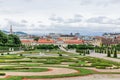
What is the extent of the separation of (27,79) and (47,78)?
1.35 m

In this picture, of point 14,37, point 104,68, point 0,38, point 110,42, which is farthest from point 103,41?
point 104,68

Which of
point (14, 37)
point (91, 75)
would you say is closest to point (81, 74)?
point (91, 75)

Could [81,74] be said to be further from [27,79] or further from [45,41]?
[45,41]

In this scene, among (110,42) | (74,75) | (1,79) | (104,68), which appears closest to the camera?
(1,79)

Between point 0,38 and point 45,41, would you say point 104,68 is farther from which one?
point 45,41

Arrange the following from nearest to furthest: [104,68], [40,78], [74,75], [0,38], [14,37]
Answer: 1. [40,78]
2. [74,75]
3. [104,68]
4. [0,38]
5. [14,37]

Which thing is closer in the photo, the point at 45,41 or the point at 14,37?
the point at 14,37

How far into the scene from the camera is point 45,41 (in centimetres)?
18088

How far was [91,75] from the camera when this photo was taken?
23.3m

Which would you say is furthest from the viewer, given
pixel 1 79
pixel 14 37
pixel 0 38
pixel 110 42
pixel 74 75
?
pixel 110 42

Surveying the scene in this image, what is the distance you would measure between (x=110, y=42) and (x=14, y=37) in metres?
72.4

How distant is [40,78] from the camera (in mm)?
20984

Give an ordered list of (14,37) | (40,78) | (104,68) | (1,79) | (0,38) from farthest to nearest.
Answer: (14,37)
(0,38)
(104,68)
(40,78)
(1,79)

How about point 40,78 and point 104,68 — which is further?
point 104,68
